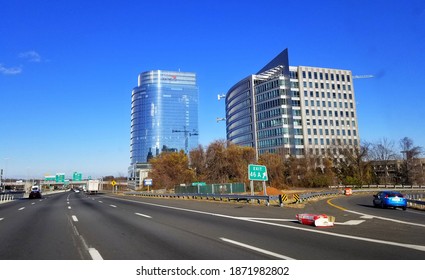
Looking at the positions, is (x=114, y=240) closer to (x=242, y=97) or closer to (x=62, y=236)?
(x=62, y=236)

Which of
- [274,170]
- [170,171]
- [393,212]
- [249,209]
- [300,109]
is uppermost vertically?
[300,109]

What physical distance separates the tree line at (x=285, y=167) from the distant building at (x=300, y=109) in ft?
49.2

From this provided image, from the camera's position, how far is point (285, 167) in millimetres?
83188

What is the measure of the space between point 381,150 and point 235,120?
63967mm

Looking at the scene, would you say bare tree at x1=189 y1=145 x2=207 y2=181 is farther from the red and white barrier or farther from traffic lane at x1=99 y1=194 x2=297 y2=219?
the red and white barrier

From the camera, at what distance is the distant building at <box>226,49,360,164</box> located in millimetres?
115938

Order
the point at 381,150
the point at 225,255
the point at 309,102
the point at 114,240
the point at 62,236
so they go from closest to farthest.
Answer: the point at 225,255, the point at 114,240, the point at 62,236, the point at 381,150, the point at 309,102

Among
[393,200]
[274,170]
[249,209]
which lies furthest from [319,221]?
[274,170]

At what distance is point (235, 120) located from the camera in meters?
143

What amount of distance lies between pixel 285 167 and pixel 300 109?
40134 mm

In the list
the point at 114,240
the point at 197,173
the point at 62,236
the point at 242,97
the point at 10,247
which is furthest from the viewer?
the point at 242,97

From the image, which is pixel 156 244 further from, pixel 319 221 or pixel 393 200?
pixel 393 200

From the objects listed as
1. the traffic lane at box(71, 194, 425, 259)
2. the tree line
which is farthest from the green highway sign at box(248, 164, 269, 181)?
the tree line

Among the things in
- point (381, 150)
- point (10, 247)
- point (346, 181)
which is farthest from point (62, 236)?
point (381, 150)
